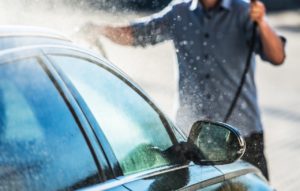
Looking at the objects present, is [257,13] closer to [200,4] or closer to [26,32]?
[200,4]

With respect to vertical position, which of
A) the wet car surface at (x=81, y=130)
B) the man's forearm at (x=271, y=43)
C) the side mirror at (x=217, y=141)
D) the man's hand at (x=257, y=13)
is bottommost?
the side mirror at (x=217, y=141)

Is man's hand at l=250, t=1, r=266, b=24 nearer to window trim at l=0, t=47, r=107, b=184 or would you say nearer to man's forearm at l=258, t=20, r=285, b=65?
man's forearm at l=258, t=20, r=285, b=65

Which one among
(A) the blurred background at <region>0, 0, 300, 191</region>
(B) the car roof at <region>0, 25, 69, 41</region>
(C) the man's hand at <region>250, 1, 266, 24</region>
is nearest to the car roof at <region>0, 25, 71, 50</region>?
(B) the car roof at <region>0, 25, 69, 41</region>

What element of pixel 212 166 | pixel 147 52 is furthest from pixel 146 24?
pixel 147 52

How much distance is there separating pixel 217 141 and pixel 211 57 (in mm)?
2046

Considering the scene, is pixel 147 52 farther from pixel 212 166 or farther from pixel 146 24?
pixel 212 166

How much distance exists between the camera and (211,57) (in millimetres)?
5586

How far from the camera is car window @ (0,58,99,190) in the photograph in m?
2.50

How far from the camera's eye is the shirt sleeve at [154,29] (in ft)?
18.6

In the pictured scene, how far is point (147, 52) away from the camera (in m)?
20.7

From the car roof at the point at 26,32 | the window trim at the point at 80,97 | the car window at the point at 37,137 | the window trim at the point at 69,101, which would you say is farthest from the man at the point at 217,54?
the car window at the point at 37,137

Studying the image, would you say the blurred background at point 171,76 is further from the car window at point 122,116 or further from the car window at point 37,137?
the car window at point 37,137

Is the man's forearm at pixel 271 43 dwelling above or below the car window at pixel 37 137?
above

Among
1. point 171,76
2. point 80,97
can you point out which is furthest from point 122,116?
point 171,76
